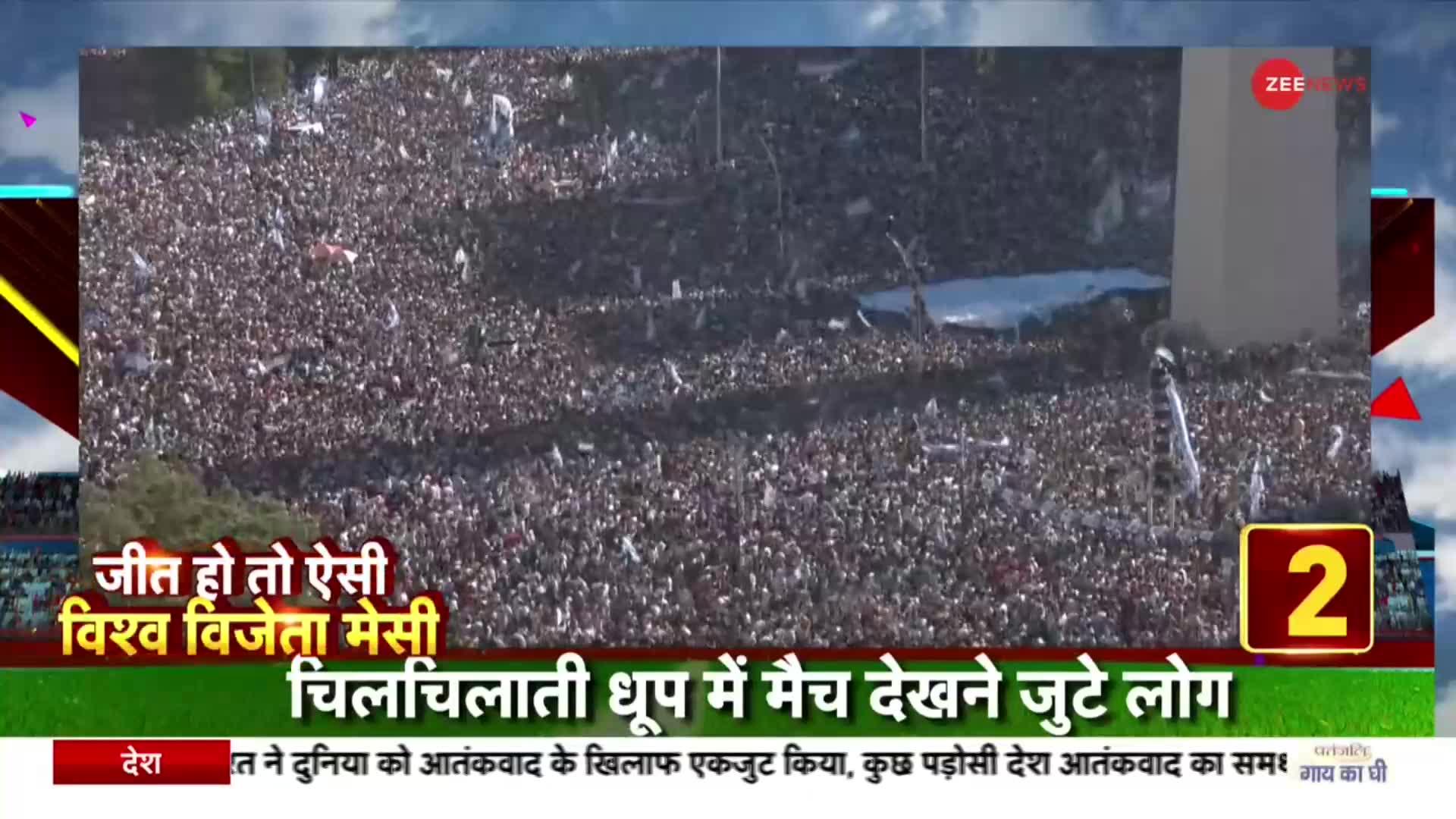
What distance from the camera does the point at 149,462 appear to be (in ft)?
23.7

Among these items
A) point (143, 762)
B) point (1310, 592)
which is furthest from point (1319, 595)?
point (143, 762)

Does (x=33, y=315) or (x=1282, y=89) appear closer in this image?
(x=1282, y=89)

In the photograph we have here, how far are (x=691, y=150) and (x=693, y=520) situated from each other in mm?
1674

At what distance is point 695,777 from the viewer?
7.16 metres

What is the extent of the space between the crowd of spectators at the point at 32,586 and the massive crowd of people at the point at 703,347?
67cm

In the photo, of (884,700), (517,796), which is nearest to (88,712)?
(517,796)

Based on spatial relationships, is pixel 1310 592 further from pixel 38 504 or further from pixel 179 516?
pixel 38 504

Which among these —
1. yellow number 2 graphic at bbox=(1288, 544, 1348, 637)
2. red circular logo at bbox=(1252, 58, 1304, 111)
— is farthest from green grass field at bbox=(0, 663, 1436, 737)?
red circular logo at bbox=(1252, 58, 1304, 111)

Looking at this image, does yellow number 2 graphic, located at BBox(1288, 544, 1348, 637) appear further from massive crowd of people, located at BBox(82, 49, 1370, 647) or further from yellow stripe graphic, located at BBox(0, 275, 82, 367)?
yellow stripe graphic, located at BBox(0, 275, 82, 367)

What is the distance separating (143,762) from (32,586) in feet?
3.52

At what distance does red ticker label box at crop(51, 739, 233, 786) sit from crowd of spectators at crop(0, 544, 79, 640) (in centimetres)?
58

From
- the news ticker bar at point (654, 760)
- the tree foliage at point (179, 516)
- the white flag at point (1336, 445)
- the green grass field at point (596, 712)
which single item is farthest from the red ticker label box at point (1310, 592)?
the tree foliage at point (179, 516)

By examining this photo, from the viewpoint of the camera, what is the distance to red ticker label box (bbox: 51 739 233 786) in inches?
283

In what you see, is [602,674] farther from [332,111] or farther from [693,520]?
[332,111]
